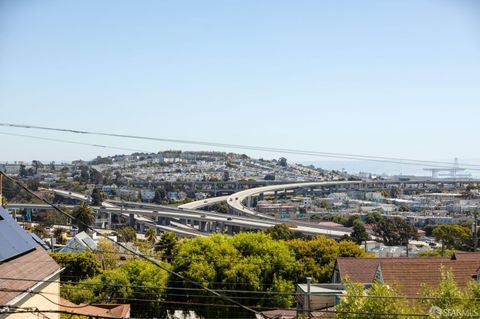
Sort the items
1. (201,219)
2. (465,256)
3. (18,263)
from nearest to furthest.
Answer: (18,263)
(465,256)
(201,219)

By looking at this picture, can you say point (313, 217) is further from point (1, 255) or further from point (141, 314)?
point (1, 255)

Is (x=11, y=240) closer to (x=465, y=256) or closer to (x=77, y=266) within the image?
(x=465, y=256)

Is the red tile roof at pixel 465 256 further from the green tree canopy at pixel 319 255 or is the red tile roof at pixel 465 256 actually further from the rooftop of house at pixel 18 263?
the rooftop of house at pixel 18 263

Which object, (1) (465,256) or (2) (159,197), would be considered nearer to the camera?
(1) (465,256)

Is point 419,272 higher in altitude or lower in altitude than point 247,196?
higher

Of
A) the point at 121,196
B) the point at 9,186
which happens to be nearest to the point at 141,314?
the point at 9,186

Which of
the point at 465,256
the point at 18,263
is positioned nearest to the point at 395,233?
the point at 465,256

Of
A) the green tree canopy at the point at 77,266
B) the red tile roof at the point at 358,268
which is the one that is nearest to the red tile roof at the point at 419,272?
the red tile roof at the point at 358,268

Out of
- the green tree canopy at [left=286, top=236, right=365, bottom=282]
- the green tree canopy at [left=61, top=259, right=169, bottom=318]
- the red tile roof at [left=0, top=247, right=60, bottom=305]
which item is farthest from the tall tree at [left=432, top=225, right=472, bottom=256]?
the red tile roof at [left=0, top=247, right=60, bottom=305]
